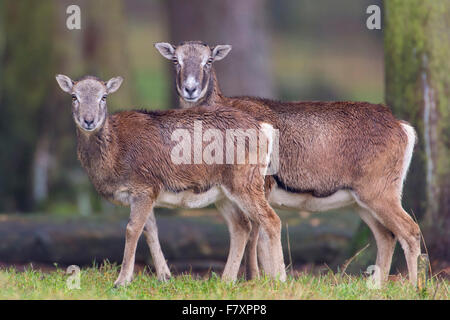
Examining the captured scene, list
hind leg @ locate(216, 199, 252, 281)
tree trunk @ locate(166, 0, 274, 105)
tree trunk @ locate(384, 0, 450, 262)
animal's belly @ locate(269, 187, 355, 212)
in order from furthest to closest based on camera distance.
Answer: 1. tree trunk @ locate(166, 0, 274, 105)
2. tree trunk @ locate(384, 0, 450, 262)
3. animal's belly @ locate(269, 187, 355, 212)
4. hind leg @ locate(216, 199, 252, 281)

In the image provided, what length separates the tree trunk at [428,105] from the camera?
10.8 meters

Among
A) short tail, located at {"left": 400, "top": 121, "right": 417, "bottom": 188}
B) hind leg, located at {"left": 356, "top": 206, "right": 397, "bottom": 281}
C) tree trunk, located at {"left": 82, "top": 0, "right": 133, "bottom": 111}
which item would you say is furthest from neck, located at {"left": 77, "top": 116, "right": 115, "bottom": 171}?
tree trunk, located at {"left": 82, "top": 0, "right": 133, "bottom": 111}

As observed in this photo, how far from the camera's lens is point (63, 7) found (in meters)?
16.7

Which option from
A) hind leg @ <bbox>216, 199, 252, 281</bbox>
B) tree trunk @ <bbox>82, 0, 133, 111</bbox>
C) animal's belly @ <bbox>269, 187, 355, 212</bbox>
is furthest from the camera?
tree trunk @ <bbox>82, 0, 133, 111</bbox>

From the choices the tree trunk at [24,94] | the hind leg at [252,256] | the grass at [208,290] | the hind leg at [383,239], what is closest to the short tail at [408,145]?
the hind leg at [383,239]

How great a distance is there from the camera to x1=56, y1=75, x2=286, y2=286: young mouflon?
9.20 meters

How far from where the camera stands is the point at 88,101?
30.1ft

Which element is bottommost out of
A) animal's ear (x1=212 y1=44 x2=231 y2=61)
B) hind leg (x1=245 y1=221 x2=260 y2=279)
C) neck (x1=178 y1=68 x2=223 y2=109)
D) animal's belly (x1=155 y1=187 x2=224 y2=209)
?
hind leg (x1=245 y1=221 x2=260 y2=279)

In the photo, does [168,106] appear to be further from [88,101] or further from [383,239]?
[88,101]

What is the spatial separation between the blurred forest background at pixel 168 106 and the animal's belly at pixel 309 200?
1.11m

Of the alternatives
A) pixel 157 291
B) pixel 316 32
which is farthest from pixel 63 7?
pixel 316 32

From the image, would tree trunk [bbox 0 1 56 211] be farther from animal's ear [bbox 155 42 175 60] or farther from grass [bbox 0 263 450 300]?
grass [bbox 0 263 450 300]

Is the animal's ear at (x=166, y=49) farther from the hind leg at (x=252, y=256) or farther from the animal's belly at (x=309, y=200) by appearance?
the hind leg at (x=252, y=256)

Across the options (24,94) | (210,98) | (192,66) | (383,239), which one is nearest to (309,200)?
(383,239)
